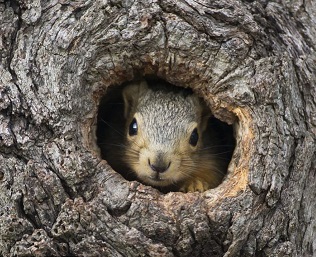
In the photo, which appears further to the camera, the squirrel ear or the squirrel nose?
the squirrel ear

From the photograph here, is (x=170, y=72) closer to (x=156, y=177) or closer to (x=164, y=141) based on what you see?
(x=164, y=141)

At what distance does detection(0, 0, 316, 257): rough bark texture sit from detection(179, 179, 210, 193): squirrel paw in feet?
1.86

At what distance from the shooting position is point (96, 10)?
405cm

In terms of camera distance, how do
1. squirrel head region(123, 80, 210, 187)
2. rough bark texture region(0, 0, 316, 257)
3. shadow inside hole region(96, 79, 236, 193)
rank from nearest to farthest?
rough bark texture region(0, 0, 316, 257)
squirrel head region(123, 80, 210, 187)
shadow inside hole region(96, 79, 236, 193)

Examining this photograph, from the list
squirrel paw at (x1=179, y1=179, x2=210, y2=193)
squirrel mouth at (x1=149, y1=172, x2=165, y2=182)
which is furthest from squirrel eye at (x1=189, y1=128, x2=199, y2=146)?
squirrel mouth at (x1=149, y1=172, x2=165, y2=182)

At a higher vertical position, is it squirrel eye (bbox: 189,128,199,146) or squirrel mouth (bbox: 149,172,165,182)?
squirrel eye (bbox: 189,128,199,146)

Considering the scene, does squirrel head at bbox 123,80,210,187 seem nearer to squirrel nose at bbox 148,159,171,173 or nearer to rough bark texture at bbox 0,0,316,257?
squirrel nose at bbox 148,159,171,173

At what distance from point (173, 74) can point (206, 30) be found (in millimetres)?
427

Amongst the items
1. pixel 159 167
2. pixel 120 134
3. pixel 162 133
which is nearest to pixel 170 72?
pixel 162 133

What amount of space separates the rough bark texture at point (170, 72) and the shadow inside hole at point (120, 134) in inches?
33.7

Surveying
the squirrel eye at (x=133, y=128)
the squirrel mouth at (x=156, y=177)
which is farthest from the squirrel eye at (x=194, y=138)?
the squirrel mouth at (x=156, y=177)

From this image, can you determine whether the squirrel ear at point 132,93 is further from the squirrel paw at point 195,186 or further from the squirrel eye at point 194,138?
the squirrel paw at point 195,186

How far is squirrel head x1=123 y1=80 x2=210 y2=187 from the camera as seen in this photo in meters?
4.44

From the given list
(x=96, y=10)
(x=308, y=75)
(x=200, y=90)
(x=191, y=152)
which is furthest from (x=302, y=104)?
(x=96, y=10)
